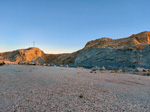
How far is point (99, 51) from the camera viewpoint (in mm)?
25266

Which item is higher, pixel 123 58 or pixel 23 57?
pixel 23 57

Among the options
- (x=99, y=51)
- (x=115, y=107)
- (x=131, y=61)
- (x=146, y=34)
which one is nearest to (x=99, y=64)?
(x=99, y=51)

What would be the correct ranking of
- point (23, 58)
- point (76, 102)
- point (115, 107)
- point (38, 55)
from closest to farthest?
point (115, 107) → point (76, 102) → point (23, 58) → point (38, 55)

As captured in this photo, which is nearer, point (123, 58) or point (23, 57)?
point (123, 58)

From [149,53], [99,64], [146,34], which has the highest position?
[146,34]

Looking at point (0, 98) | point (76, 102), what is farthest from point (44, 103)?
point (0, 98)

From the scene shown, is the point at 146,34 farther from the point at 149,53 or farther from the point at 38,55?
the point at 38,55

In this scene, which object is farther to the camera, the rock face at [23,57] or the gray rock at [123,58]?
the rock face at [23,57]

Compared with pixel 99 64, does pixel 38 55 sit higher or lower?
higher

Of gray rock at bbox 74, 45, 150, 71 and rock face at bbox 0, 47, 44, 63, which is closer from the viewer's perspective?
gray rock at bbox 74, 45, 150, 71

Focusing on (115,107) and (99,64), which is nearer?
(115,107)

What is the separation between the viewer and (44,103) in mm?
2375

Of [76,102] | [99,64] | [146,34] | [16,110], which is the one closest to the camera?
[16,110]

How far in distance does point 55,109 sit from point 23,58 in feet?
124
